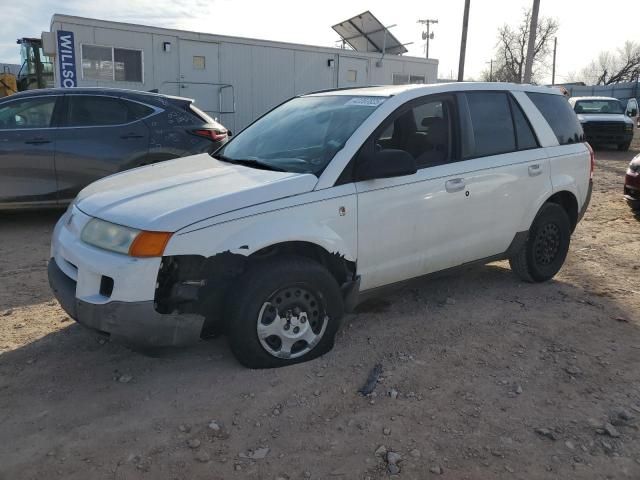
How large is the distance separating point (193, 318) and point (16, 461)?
104 centimetres

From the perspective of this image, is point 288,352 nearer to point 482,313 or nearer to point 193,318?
point 193,318

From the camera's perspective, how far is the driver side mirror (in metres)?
3.47

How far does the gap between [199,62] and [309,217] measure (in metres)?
11.8

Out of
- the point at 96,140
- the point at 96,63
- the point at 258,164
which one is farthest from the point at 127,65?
the point at 258,164

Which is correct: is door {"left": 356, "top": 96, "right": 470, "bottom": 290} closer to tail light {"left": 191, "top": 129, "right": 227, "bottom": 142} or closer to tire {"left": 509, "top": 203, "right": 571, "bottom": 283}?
tire {"left": 509, "top": 203, "right": 571, "bottom": 283}

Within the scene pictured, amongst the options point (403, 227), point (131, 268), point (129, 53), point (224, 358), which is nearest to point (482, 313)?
point (403, 227)

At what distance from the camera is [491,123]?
4.45m

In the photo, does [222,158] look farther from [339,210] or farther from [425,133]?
[425,133]

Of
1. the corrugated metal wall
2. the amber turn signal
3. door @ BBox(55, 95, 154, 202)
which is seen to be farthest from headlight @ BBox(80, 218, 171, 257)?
the corrugated metal wall

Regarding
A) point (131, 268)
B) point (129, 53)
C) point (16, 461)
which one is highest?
point (129, 53)

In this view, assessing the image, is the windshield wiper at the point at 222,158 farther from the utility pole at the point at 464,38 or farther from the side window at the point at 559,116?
the utility pole at the point at 464,38

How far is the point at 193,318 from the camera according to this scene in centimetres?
310

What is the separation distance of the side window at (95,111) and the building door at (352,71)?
33.7ft

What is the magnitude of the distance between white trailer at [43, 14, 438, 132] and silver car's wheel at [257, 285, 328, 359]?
36.7 ft
